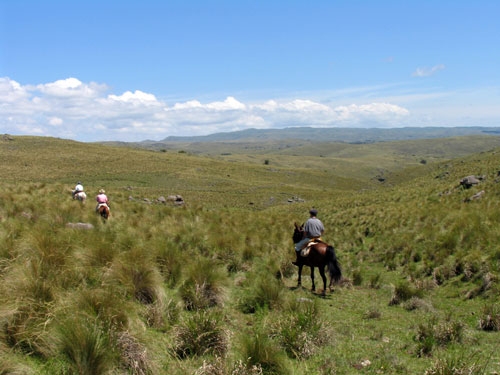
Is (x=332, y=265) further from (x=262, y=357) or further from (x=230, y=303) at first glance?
(x=262, y=357)

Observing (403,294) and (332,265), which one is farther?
(332,265)

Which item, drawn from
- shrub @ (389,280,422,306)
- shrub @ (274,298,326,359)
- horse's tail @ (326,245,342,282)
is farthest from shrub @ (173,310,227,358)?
shrub @ (389,280,422,306)

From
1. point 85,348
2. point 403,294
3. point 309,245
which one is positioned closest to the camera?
point 85,348

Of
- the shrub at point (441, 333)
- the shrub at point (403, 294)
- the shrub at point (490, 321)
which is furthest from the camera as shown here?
the shrub at point (403, 294)

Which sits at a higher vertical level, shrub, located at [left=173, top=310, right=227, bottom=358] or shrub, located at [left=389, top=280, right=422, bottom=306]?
shrub, located at [left=173, top=310, right=227, bottom=358]

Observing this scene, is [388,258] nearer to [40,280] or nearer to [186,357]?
[186,357]

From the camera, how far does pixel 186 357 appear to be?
580 cm

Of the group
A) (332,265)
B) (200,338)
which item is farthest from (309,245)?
(200,338)

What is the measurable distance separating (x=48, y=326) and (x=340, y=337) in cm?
518

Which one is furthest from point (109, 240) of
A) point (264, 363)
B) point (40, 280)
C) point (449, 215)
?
point (449, 215)

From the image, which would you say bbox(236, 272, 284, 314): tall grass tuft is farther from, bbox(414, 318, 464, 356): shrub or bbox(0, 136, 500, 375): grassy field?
bbox(414, 318, 464, 356): shrub

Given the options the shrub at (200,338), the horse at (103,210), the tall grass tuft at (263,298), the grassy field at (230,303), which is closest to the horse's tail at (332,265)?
the grassy field at (230,303)

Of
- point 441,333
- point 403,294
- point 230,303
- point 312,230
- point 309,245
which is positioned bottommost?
point 403,294

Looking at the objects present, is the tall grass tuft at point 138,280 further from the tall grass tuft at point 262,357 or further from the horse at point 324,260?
the horse at point 324,260
